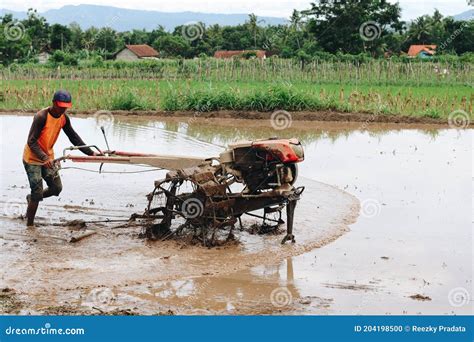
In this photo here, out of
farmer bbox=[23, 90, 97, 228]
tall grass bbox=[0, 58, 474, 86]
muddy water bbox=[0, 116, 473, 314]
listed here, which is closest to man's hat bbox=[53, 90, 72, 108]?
farmer bbox=[23, 90, 97, 228]

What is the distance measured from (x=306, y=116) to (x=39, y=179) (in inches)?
508

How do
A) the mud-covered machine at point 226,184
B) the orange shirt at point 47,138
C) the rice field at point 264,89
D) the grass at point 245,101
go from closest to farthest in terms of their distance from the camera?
the mud-covered machine at point 226,184 < the orange shirt at point 47,138 < the grass at point 245,101 < the rice field at point 264,89

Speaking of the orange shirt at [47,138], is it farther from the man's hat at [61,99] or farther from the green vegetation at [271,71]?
the green vegetation at [271,71]

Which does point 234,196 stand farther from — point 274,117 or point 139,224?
point 274,117

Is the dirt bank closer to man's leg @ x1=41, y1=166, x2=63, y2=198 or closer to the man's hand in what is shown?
man's leg @ x1=41, y1=166, x2=63, y2=198

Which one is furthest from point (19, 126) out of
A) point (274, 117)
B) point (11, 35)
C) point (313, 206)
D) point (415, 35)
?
point (415, 35)

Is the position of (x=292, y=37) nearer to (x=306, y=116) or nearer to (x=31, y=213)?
(x=306, y=116)

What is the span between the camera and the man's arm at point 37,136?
8.45 m

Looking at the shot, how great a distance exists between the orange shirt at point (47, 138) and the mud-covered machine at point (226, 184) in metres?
0.45

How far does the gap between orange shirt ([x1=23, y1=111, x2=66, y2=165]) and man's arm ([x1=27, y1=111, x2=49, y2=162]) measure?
7 centimetres

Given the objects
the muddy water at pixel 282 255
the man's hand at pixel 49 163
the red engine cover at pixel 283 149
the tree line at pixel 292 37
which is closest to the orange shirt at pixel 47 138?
the man's hand at pixel 49 163

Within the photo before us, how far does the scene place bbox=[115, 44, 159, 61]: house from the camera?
60.4 m

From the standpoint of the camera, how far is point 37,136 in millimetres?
8547

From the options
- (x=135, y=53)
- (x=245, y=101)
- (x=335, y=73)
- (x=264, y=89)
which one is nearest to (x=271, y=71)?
(x=335, y=73)
